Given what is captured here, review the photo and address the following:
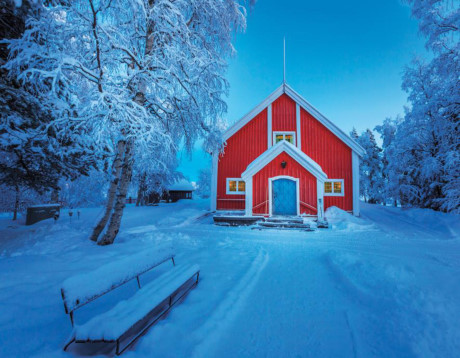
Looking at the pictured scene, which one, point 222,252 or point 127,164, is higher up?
point 127,164

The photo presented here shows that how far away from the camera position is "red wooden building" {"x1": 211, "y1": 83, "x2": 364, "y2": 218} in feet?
39.3

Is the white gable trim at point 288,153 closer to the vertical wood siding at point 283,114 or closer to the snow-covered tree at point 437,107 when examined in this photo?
the vertical wood siding at point 283,114

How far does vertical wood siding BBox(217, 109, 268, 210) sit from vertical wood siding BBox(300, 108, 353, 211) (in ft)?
10.4

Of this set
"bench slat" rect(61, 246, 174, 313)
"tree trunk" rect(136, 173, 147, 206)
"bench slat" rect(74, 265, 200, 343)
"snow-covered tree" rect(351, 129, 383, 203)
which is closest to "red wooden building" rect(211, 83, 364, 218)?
"bench slat" rect(61, 246, 174, 313)

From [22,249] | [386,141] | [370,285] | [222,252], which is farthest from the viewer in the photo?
[386,141]

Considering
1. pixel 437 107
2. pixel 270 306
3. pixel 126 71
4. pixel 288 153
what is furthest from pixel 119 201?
pixel 437 107

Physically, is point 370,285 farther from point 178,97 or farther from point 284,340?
point 178,97

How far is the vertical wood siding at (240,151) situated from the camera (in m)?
14.7

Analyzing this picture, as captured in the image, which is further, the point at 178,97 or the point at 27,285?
the point at 178,97

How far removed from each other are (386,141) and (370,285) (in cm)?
2952

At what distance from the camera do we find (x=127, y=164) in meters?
6.32

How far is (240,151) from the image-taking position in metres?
14.8

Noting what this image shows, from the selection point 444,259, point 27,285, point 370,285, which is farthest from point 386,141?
point 27,285

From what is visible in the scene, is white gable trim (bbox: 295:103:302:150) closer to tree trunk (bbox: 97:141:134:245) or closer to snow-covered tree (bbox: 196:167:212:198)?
tree trunk (bbox: 97:141:134:245)
